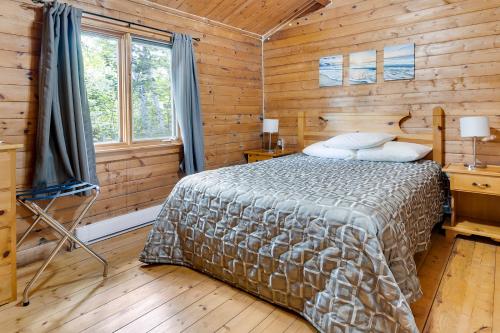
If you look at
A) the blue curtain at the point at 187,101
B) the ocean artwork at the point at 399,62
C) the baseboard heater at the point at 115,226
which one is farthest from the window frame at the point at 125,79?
the ocean artwork at the point at 399,62

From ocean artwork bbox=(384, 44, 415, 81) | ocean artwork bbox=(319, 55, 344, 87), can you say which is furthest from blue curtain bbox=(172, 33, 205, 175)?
ocean artwork bbox=(384, 44, 415, 81)

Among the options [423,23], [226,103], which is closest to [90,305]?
[226,103]

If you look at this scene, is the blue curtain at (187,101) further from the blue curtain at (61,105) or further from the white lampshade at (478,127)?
the white lampshade at (478,127)

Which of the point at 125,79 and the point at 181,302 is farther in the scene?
the point at 125,79

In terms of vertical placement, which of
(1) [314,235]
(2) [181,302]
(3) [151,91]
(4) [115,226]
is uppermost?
(3) [151,91]

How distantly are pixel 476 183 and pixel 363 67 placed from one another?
5.69 ft

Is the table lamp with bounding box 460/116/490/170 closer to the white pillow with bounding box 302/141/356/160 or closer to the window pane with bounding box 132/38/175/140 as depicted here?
the white pillow with bounding box 302/141/356/160

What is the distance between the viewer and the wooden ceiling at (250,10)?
3.59 m

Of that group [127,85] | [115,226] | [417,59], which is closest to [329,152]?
[417,59]

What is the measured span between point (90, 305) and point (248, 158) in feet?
9.36

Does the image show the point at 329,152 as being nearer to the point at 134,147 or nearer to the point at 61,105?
the point at 134,147

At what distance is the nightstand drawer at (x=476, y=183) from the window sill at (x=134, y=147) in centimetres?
269

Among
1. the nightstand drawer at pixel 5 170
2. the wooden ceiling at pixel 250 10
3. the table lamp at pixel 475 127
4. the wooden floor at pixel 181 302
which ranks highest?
the wooden ceiling at pixel 250 10

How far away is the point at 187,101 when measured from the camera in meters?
3.59
